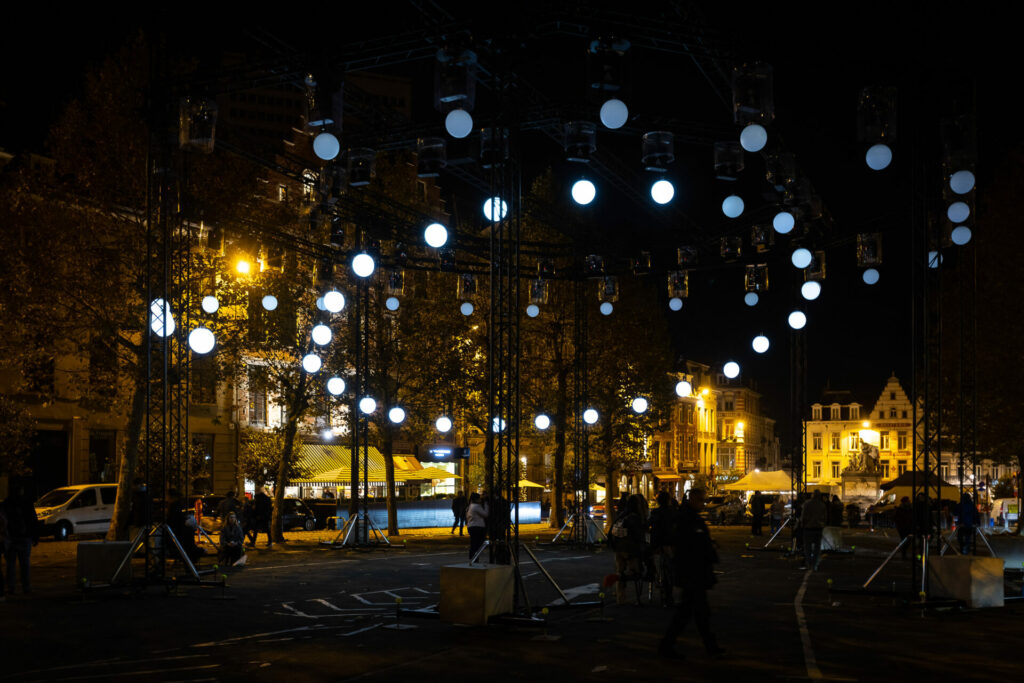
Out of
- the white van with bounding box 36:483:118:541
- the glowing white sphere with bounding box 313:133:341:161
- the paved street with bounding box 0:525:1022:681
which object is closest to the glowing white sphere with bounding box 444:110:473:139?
the glowing white sphere with bounding box 313:133:341:161

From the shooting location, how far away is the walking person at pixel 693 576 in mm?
10641

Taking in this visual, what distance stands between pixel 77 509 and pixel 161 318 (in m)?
18.8

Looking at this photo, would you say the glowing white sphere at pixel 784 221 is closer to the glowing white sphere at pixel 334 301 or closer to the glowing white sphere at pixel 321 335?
the glowing white sphere at pixel 334 301

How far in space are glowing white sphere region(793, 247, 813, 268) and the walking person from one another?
11543 mm

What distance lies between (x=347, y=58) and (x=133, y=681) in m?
8.76

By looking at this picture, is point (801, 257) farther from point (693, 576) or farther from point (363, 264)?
point (693, 576)

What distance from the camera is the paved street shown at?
10273mm

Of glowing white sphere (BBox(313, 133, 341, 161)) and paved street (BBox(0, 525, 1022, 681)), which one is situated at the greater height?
glowing white sphere (BBox(313, 133, 341, 161))

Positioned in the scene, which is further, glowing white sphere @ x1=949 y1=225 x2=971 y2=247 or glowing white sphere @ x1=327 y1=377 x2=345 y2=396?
glowing white sphere @ x1=327 y1=377 x2=345 y2=396

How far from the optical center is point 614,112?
43.2 ft

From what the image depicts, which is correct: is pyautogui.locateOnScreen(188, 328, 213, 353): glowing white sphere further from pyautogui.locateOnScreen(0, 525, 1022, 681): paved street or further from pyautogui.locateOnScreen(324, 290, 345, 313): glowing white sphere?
pyautogui.locateOnScreen(324, 290, 345, 313): glowing white sphere

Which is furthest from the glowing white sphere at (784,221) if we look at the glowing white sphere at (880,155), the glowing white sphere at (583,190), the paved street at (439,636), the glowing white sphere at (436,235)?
the paved street at (439,636)

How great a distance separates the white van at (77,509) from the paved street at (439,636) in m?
14.0

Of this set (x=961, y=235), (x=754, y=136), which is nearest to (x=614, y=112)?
(x=754, y=136)
